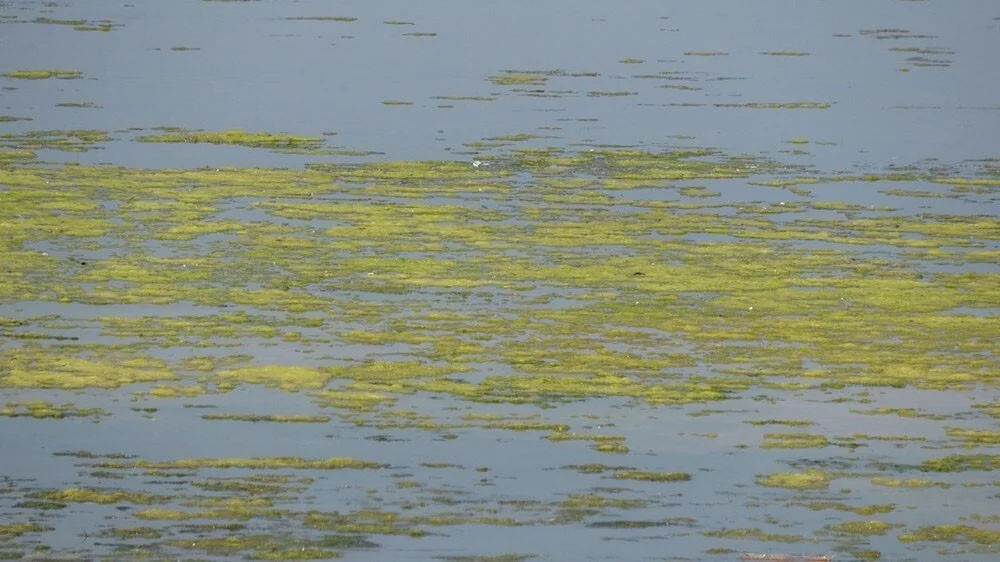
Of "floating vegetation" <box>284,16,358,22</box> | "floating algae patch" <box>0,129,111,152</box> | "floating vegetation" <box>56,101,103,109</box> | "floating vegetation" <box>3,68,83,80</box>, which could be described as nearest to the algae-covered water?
"floating algae patch" <box>0,129,111,152</box>

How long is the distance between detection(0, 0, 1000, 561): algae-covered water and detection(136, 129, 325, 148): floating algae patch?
12cm

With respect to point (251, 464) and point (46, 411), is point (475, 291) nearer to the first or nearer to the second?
point (46, 411)

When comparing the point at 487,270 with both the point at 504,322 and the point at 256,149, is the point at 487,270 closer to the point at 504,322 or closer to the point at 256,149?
the point at 504,322

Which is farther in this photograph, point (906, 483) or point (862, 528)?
point (906, 483)

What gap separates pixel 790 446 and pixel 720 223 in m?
9.14

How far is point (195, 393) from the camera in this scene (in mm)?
15422

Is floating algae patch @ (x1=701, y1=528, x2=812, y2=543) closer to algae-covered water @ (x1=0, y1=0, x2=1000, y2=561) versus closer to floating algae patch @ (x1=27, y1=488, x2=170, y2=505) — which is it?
algae-covered water @ (x1=0, y1=0, x2=1000, y2=561)

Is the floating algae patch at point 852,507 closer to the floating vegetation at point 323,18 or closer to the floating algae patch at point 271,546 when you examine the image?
the floating algae patch at point 271,546

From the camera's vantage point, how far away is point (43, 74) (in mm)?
38500

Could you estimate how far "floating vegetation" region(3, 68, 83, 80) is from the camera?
38.1 metres

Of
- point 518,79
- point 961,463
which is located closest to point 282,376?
point 961,463

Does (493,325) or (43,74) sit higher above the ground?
(493,325)

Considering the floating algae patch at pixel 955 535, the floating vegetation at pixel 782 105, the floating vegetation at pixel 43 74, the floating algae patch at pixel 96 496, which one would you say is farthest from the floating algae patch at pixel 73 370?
the floating vegetation at pixel 43 74

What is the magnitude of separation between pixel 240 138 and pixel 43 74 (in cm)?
1005
